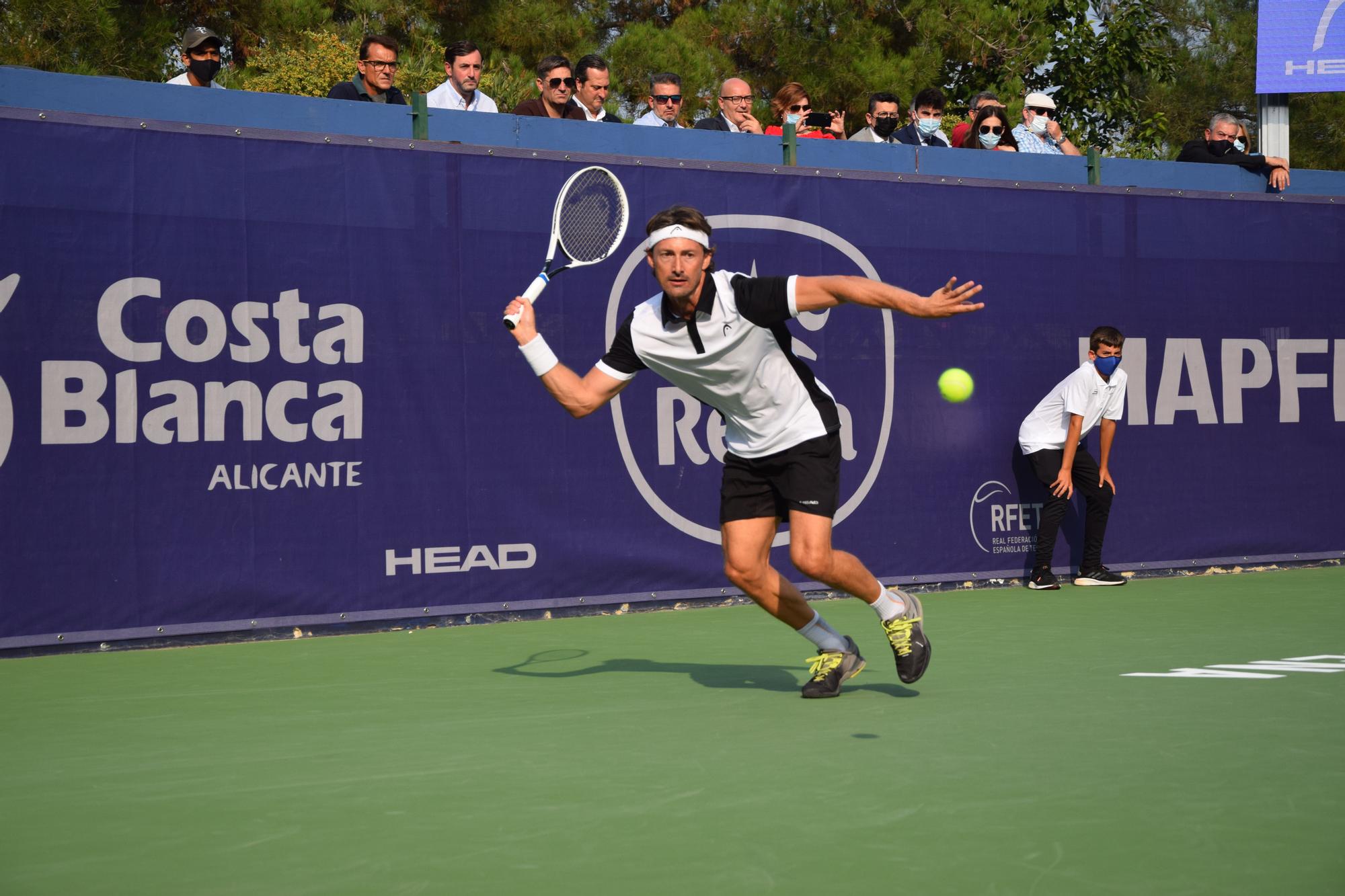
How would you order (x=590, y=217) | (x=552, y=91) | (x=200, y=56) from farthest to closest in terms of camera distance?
(x=552, y=91)
(x=200, y=56)
(x=590, y=217)

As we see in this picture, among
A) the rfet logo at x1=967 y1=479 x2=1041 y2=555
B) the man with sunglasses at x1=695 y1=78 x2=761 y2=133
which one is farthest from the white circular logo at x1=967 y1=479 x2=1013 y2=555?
the man with sunglasses at x1=695 y1=78 x2=761 y2=133

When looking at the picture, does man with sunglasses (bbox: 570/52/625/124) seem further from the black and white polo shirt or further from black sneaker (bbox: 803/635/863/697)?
black sneaker (bbox: 803/635/863/697)

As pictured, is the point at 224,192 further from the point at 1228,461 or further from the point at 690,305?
the point at 1228,461

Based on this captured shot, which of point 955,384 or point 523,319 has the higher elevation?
point 523,319

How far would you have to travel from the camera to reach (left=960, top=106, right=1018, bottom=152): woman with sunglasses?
11102 millimetres

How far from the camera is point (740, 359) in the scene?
593cm

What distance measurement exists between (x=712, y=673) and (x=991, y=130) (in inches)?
229

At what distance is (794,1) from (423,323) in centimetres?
1901

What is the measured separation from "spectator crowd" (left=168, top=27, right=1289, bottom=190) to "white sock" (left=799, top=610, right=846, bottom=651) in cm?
414

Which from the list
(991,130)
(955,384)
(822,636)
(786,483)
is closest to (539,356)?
(786,483)

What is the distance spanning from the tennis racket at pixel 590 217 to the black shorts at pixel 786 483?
44.8 inches

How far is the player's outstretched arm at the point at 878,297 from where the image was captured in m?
5.11

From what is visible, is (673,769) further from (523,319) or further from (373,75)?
(373,75)

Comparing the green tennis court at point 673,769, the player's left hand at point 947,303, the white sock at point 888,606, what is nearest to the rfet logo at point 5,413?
the green tennis court at point 673,769
